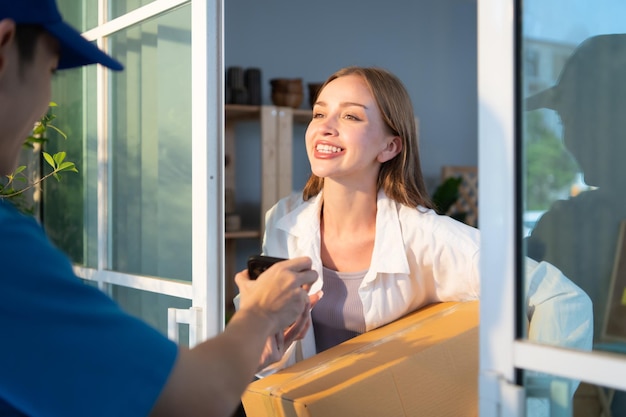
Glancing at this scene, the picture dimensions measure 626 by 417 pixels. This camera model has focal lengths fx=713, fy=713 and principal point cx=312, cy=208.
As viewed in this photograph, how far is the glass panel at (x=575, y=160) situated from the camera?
917 mm

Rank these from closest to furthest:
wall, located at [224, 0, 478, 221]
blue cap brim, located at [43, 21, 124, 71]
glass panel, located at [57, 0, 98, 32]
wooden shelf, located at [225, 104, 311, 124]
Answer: blue cap brim, located at [43, 21, 124, 71] < glass panel, located at [57, 0, 98, 32] < wooden shelf, located at [225, 104, 311, 124] < wall, located at [224, 0, 478, 221]

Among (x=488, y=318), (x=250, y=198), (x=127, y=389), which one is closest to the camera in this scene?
(x=127, y=389)

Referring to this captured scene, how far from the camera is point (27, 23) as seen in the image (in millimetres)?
764

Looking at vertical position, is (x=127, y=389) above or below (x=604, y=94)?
below

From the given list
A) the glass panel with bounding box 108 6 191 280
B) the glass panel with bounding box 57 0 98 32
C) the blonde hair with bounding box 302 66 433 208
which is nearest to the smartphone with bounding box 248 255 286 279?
the glass panel with bounding box 108 6 191 280

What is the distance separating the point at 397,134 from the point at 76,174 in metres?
1.04

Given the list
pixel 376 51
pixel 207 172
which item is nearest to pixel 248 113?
pixel 376 51

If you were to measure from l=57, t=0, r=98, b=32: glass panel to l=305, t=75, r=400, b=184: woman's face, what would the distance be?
775 mm

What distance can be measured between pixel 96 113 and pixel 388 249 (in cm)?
101

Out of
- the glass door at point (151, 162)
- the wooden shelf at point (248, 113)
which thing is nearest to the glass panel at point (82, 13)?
the glass door at point (151, 162)

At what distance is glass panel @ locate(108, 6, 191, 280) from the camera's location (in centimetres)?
166

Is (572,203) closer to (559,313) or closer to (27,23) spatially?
(559,313)

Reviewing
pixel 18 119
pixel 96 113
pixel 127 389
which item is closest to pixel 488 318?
pixel 127 389

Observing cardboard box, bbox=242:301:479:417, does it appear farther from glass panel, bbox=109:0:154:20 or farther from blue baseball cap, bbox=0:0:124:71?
glass panel, bbox=109:0:154:20
